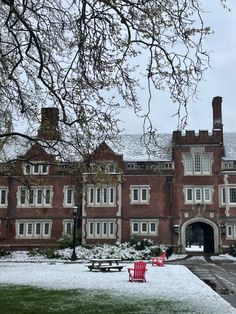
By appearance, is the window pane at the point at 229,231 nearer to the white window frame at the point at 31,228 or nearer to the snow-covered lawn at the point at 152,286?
the white window frame at the point at 31,228

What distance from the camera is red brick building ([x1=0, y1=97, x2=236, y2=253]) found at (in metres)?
43.4

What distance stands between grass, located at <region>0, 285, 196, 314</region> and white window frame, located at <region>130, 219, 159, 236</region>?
2849 centimetres

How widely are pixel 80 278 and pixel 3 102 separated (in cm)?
817

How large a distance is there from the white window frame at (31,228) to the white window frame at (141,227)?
749 centimetres

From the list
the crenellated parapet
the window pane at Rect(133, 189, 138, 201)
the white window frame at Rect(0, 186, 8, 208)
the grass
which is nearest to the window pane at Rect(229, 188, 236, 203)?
the crenellated parapet

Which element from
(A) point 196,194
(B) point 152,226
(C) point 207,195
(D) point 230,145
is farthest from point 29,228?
(D) point 230,145

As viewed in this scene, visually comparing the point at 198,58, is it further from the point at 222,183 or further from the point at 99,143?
the point at 222,183

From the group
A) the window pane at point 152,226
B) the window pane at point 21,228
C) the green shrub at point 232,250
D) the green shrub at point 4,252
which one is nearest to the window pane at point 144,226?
the window pane at point 152,226

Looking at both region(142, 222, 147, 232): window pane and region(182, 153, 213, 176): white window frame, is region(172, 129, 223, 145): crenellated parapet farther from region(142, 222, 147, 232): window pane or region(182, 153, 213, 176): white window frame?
region(142, 222, 147, 232): window pane

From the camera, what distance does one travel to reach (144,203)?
44.2 meters

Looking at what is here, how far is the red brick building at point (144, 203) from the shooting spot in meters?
43.4

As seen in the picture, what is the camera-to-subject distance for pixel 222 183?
4381 centimetres

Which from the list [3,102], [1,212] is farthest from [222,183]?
[3,102]

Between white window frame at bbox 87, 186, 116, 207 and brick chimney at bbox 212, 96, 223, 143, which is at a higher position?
brick chimney at bbox 212, 96, 223, 143
